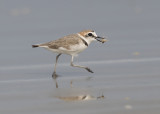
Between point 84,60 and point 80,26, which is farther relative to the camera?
point 80,26

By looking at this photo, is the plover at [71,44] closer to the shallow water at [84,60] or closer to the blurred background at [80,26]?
the shallow water at [84,60]

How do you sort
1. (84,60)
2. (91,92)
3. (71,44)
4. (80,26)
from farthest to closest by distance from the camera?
1. (80,26)
2. (84,60)
3. (71,44)
4. (91,92)

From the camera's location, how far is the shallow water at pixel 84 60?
863 centimetres

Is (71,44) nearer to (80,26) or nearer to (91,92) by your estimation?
(91,92)

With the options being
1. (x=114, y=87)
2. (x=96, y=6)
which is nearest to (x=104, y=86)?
(x=114, y=87)

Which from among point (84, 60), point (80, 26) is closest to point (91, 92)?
point (84, 60)

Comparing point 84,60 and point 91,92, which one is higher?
point 84,60

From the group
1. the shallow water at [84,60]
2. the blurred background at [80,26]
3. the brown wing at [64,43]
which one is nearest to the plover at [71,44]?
the brown wing at [64,43]

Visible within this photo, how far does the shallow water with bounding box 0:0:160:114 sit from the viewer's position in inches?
340

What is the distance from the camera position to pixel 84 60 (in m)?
12.5

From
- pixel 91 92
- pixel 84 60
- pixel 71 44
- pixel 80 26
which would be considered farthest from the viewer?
pixel 80 26

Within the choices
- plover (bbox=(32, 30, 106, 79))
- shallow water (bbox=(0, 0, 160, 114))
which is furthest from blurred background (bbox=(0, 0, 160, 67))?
plover (bbox=(32, 30, 106, 79))

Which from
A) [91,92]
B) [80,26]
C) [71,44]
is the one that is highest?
[80,26]

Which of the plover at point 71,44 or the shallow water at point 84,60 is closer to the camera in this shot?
the shallow water at point 84,60
